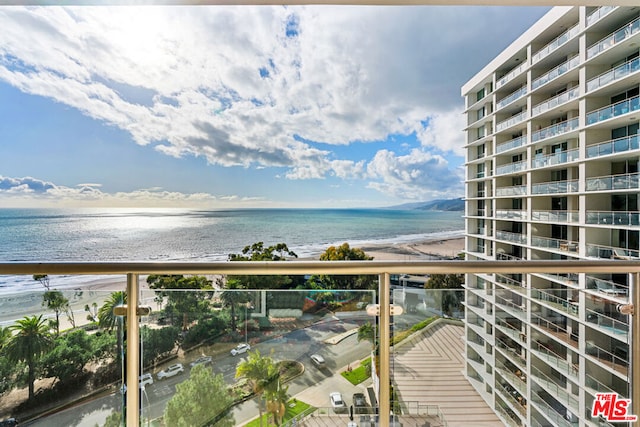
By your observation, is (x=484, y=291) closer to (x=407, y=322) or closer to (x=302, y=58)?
(x=407, y=322)

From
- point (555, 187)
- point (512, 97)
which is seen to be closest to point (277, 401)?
point (555, 187)

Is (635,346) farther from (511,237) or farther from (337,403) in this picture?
(511,237)

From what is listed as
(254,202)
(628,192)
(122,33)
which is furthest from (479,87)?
(122,33)

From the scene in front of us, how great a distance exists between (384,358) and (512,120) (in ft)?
55.4

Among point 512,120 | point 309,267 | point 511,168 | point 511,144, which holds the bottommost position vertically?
point 309,267

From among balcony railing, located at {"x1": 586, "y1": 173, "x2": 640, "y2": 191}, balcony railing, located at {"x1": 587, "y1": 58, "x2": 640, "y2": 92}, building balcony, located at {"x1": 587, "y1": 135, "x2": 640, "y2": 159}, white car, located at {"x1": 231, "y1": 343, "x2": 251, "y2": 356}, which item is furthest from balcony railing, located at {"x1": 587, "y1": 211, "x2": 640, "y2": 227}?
white car, located at {"x1": 231, "y1": 343, "x2": 251, "y2": 356}

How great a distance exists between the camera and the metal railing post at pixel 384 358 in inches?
43.9

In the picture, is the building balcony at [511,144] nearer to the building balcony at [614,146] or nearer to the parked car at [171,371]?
the building balcony at [614,146]

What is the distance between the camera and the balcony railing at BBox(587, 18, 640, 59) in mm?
9227

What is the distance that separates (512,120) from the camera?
571 inches

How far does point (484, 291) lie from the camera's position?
112 centimetres

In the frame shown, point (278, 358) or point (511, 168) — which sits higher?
point (511, 168)

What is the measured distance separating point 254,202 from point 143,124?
8.20m
